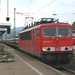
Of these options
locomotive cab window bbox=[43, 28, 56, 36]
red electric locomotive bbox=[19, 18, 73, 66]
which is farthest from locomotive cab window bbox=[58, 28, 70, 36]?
locomotive cab window bbox=[43, 28, 56, 36]

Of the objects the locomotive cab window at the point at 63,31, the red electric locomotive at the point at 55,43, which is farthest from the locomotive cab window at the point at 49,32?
the locomotive cab window at the point at 63,31

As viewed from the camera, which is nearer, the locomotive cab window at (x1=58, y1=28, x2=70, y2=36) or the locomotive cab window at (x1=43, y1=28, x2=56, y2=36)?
the locomotive cab window at (x1=43, y1=28, x2=56, y2=36)

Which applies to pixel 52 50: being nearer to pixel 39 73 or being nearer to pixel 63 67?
pixel 63 67

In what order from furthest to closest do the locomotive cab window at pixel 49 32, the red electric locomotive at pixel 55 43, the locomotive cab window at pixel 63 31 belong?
the locomotive cab window at pixel 63 31, the locomotive cab window at pixel 49 32, the red electric locomotive at pixel 55 43

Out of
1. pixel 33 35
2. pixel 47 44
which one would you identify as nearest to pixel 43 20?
pixel 33 35

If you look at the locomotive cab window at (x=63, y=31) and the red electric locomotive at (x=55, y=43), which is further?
the locomotive cab window at (x=63, y=31)

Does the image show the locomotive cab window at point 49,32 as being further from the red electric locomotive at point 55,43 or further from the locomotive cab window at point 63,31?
the locomotive cab window at point 63,31

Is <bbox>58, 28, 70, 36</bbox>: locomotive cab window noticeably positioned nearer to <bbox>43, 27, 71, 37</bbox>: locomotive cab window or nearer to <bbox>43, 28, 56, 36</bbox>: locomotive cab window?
<bbox>43, 27, 71, 37</bbox>: locomotive cab window

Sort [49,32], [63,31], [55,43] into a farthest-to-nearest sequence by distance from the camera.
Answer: [63,31], [49,32], [55,43]

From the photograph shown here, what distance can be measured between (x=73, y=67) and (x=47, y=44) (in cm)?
359

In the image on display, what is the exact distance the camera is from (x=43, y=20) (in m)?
19.8

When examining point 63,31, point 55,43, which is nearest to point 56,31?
point 63,31

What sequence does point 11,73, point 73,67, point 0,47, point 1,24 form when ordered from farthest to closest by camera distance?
point 1,24 < point 0,47 < point 73,67 < point 11,73

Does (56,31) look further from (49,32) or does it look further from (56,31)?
(49,32)
